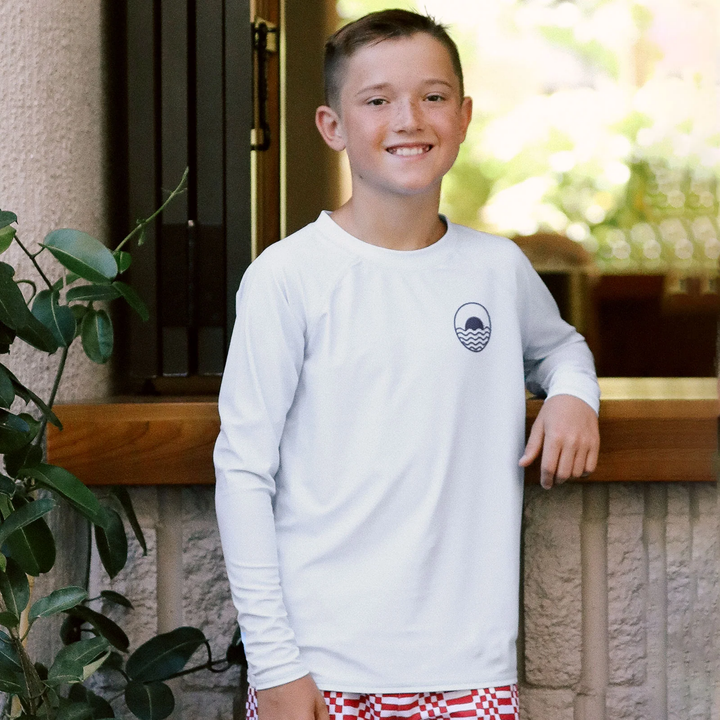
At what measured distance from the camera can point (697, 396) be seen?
1.38 meters

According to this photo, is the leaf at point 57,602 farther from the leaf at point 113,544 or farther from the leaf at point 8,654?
the leaf at point 113,544

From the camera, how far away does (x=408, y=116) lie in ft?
3.63

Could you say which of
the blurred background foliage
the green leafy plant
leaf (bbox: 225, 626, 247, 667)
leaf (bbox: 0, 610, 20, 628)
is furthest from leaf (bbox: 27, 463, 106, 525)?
the blurred background foliage

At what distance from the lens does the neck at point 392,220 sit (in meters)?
1.15

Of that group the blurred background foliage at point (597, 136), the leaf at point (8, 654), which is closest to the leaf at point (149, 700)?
the leaf at point (8, 654)

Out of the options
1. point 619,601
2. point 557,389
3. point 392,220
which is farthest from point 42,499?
point 619,601

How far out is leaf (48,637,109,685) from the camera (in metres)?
1.01

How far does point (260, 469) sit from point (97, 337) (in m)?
0.27

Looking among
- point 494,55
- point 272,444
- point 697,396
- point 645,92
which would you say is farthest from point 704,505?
point 645,92

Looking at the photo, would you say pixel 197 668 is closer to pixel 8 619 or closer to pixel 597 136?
pixel 8 619

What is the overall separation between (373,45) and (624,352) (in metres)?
3.70

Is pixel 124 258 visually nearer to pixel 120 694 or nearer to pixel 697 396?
pixel 120 694

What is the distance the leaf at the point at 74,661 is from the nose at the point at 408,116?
65cm

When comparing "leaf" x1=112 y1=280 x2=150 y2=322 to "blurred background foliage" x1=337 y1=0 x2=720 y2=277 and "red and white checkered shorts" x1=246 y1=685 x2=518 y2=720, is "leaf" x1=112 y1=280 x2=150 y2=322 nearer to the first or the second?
"red and white checkered shorts" x1=246 y1=685 x2=518 y2=720
